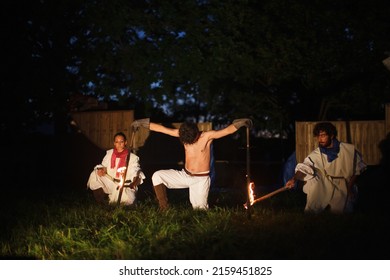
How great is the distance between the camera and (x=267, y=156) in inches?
1019

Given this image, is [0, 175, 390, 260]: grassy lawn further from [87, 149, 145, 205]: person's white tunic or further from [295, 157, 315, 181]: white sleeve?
[295, 157, 315, 181]: white sleeve

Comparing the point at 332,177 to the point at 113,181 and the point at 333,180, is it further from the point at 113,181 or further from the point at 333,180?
the point at 113,181

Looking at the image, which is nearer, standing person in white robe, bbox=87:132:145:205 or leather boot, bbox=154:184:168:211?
leather boot, bbox=154:184:168:211

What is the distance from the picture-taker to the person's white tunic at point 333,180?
7.25 meters

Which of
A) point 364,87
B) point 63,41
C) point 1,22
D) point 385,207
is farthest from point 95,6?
point 385,207

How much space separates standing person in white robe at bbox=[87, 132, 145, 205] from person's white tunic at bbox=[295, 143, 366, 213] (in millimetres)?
2754

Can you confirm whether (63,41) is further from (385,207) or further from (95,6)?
(385,207)

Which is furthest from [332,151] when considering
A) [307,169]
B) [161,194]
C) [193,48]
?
[193,48]

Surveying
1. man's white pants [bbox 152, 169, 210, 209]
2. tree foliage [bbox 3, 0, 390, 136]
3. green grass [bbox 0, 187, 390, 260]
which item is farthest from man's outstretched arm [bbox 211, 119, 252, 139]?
tree foliage [bbox 3, 0, 390, 136]

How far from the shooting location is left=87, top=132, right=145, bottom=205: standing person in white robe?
26.8 ft

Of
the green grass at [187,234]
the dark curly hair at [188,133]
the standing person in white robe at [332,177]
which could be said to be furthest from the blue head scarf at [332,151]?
the dark curly hair at [188,133]

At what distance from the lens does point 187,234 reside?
231 inches

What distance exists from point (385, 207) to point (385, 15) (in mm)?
6789

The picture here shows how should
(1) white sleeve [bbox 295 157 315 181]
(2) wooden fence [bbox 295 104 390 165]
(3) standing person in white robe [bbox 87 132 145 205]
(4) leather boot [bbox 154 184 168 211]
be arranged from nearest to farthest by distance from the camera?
(1) white sleeve [bbox 295 157 315 181]
(4) leather boot [bbox 154 184 168 211]
(3) standing person in white robe [bbox 87 132 145 205]
(2) wooden fence [bbox 295 104 390 165]
